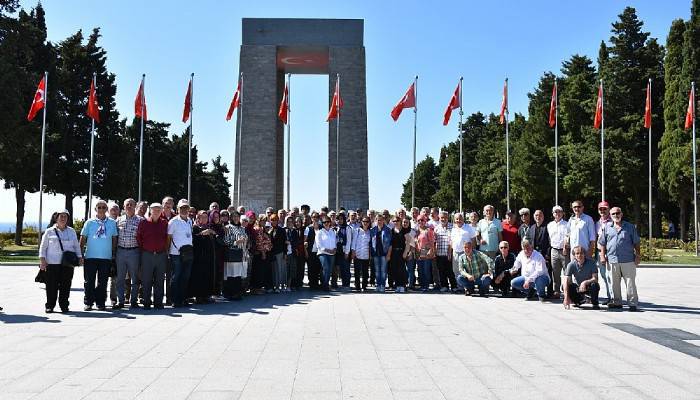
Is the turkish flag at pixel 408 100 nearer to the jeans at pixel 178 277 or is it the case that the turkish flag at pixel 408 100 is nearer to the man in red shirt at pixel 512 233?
the man in red shirt at pixel 512 233

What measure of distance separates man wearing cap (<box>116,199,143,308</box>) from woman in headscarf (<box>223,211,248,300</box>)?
63.7 inches

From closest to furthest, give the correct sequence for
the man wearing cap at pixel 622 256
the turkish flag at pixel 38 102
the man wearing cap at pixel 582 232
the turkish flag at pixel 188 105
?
the man wearing cap at pixel 622 256, the man wearing cap at pixel 582 232, the turkish flag at pixel 38 102, the turkish flag at pixel 188 105

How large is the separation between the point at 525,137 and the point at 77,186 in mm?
32494

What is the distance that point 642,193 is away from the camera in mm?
38188

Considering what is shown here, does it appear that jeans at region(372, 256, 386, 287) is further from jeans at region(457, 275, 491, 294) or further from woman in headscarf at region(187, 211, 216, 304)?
woman in headscarf at region(187, 211, 216, 304)

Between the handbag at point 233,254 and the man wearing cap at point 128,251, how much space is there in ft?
5.11

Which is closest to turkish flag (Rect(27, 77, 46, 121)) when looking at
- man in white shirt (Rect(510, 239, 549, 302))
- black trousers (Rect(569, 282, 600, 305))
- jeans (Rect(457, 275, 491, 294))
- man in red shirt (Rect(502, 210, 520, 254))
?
jeans (Rect(457, 275, 491, 294))

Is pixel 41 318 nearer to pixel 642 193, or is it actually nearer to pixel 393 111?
pixel 393 111

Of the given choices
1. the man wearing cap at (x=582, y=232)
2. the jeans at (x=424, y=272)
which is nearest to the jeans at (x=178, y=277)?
the jeans at (x=424, y=272)

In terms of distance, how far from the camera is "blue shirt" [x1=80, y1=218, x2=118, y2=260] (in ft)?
30.5

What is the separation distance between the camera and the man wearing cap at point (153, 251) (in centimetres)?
948

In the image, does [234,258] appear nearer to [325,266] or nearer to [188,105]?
[325,266]

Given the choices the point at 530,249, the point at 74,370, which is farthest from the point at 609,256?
the point at 74,370

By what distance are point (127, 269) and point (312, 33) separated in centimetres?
2407
